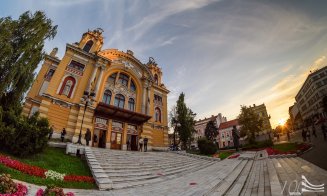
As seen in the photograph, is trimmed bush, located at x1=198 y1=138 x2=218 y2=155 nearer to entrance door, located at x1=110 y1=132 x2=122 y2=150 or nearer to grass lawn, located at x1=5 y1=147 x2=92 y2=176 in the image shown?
entrance door, located at x1=110 y1=132 x2=122 y2=150

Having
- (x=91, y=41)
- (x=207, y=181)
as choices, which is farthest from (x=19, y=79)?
(x=91, y=41)

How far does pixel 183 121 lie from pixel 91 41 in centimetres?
2112

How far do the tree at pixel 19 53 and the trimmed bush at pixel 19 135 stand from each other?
78 cm

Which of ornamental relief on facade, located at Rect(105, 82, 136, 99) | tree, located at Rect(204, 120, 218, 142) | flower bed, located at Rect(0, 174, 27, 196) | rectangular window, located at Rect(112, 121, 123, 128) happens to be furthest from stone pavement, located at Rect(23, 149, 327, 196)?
tree, located at Rect(204, 120, 218, 142)

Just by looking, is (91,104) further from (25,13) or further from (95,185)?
(95,185)

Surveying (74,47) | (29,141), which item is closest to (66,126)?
(29,141)

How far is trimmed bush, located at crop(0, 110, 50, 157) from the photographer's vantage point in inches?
372

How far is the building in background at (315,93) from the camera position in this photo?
50922 mm

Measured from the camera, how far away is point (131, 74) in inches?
1093

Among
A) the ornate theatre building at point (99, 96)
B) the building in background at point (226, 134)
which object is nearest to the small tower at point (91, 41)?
the ornate theatre building at point (99, 96)

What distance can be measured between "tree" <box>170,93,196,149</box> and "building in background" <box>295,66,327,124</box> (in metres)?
40.4

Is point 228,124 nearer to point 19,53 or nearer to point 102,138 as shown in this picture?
point 102,138

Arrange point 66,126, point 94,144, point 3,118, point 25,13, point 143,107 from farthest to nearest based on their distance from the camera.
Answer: point 143,107 → point 94,144 → point 66,126 → point 25,13 → point 3,118

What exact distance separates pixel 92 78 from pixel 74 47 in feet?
15.9
